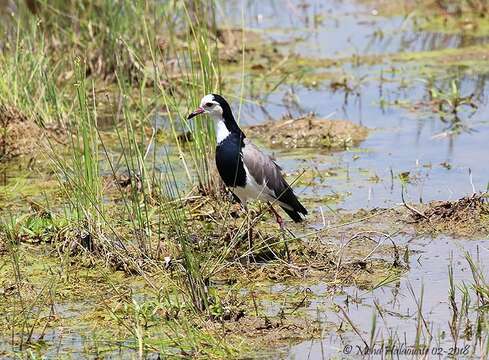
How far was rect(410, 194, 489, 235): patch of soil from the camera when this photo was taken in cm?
732

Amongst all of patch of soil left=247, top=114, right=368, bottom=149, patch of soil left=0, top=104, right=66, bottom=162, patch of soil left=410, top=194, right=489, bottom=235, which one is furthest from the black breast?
patch of soil left=0, top=104, right=66, bottom=162

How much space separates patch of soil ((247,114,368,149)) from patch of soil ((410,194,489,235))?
206 centimetres

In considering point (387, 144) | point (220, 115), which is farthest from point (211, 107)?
point (387, 144)

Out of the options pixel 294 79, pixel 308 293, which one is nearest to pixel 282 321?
pixel 308 293

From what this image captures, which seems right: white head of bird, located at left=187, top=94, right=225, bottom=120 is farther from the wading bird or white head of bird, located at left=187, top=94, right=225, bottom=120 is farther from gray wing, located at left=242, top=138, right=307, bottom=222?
gray wing, located at left=242, top=138, right=307, bottom=222

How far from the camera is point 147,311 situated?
5.88 metres

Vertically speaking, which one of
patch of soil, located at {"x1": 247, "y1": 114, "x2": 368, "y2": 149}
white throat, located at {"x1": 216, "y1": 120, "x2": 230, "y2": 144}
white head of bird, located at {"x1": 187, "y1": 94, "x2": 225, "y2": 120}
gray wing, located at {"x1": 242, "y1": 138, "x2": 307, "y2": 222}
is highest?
white head of bird, located at {"x1": 187, "y1": 94, "x2": 225, "y2": 120}

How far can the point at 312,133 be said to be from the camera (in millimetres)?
9664

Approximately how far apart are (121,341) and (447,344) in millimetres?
1479

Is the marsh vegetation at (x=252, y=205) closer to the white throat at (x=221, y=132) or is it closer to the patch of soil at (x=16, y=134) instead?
the patch of soil at (x=16, y=134)

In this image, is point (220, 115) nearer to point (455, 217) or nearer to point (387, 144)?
point (455, 217)

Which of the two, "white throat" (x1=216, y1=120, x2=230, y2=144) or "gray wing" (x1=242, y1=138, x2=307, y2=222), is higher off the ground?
"white throat" (x1=216, y1=120, x2=230, y2=144)

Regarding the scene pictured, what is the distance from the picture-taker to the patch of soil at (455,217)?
24.0 ft

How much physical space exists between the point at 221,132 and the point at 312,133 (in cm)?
225
